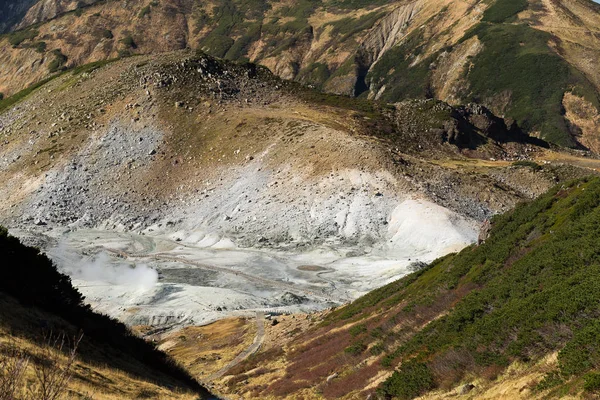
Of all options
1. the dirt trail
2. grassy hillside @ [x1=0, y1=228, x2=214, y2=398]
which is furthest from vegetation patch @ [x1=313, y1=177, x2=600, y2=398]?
the dirt trail

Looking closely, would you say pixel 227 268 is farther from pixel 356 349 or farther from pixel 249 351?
pixel 356 349

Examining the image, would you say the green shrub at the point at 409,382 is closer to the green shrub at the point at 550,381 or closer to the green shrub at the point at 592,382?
the green shrub at the point at 550,381

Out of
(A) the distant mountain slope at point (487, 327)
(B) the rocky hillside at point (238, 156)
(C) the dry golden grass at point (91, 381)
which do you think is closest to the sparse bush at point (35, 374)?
(C) the dry golden grass at point (91, 381)

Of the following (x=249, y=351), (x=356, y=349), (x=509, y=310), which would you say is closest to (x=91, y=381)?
(x=509, y=310)

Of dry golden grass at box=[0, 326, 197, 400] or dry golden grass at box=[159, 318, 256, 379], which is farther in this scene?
dry golden grass at box=[159, 318, 256, 379]

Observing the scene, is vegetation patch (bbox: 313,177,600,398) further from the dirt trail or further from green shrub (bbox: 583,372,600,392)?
the dirt trail

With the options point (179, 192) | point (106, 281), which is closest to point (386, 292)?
point (106, 281)

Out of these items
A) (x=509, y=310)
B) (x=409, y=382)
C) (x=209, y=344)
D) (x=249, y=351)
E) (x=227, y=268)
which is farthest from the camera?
(x=227, y=268)
